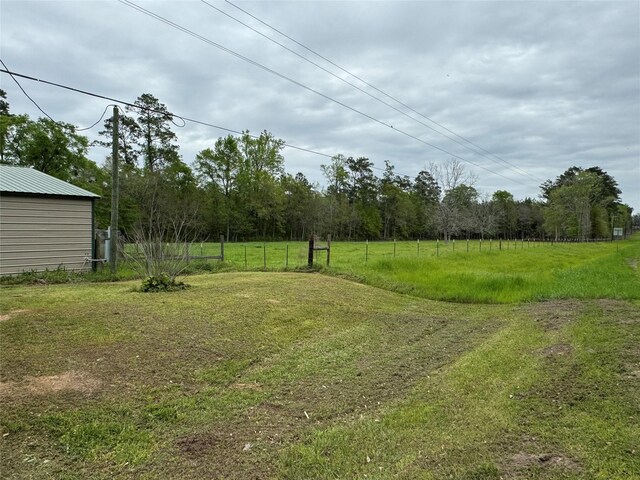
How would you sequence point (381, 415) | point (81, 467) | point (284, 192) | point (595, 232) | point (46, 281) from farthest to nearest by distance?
point (595, 232) → point (284, 192) → point (46, 281) → point (381, 415) → point (81, 467)

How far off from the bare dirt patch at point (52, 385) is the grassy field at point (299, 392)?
0.02 m

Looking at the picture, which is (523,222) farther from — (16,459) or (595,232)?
(16,459)

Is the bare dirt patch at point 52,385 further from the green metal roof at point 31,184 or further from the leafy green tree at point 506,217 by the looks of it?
the leafy green tree at point 506,217

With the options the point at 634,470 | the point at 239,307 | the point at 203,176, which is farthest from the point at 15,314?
the point at 203,176

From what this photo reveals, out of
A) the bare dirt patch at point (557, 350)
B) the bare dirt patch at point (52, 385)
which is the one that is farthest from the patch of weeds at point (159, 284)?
A: the bare dirt patch at point (557, 350)

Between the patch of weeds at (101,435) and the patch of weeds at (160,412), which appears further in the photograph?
the patch of weeds at (160,412)

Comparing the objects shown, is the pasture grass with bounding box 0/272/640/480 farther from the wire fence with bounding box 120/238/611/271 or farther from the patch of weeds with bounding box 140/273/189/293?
the wire fence with bounding box 120/238/611/271

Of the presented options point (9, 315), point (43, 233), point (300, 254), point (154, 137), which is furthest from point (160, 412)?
point (154, 137)

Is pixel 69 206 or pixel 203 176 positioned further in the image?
pixel 203 176

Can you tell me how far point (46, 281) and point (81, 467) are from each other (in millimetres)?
10181

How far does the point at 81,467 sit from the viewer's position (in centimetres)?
308

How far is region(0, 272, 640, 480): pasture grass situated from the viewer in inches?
123

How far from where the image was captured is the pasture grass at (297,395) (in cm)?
312

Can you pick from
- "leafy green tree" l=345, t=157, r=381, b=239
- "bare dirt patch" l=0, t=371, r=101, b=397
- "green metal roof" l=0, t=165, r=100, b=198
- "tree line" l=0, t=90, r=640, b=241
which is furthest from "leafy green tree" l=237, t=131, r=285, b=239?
"bare dirt patch" l=0, t=371, r=101, b=397
